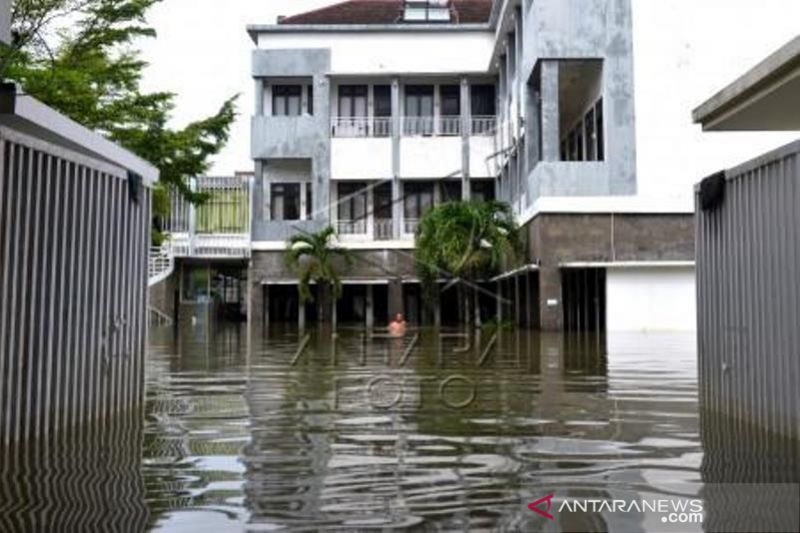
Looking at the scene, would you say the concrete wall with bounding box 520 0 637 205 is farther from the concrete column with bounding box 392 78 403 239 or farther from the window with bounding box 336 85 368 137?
the window with bounding box 336 85 368 137

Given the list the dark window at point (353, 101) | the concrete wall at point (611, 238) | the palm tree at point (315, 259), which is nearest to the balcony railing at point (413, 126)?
the dark window at point (353, 101)

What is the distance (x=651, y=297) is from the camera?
25516mm

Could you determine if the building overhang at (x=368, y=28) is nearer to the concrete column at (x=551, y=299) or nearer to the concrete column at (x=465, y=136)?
the concrete column at (x=465, y=136)

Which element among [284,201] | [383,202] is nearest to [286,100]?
[284,201]

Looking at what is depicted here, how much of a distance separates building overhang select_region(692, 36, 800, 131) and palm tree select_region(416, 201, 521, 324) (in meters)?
18.2

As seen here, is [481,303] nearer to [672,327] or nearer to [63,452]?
[672,327]

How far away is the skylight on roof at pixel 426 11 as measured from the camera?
40.8 meters

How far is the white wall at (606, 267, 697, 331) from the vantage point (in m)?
25.5

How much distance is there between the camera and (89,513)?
450 centimetres

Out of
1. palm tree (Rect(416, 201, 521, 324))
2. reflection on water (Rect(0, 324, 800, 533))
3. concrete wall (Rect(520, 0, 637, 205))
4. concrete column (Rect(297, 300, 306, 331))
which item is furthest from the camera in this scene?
concrete column (Rect(297, 300, 306, 331))

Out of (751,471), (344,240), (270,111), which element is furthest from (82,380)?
(270,111)

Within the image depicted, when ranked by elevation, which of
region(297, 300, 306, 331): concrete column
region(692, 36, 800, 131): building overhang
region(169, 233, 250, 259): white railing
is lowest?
region(297, 300, 306, 331): concrete column

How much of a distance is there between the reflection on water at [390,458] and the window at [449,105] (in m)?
28.6

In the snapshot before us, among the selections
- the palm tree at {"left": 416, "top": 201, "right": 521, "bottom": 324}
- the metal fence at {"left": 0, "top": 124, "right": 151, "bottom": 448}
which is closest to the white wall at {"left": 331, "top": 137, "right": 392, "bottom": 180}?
the palm tree at {"left": 416, "top": 201, "right": 521, "bottom": 324}
